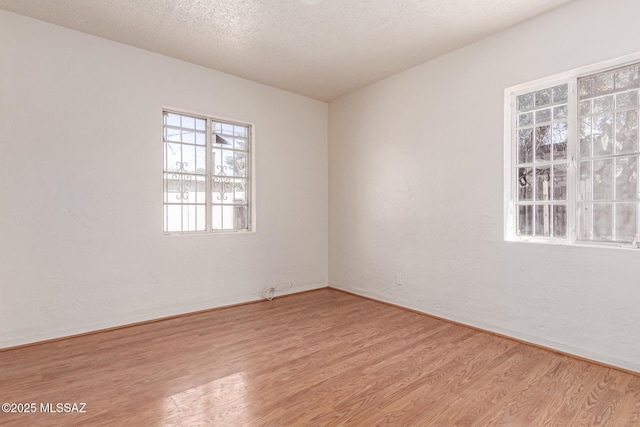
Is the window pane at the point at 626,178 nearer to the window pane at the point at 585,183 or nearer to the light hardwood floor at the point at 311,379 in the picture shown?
the window pane at the point at 585,183

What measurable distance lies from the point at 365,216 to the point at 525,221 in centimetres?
196

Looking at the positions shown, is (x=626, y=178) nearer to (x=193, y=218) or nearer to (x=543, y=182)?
(x=543, y=182)

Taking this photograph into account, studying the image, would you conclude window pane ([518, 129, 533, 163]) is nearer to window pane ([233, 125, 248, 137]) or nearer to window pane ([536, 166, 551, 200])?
window pane ([536, 166, 551, 200])

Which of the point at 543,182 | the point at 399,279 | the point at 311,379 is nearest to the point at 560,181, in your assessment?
the point at 543,182

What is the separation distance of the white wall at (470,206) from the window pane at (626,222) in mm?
156

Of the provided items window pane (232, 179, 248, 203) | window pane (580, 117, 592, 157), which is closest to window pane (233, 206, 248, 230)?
window pane (232, 179, 248, 203)

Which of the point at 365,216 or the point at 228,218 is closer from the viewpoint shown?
the point at 228,218

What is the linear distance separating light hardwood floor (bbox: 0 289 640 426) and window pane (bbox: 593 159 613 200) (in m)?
1.32

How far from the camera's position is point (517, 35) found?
9.84 ft

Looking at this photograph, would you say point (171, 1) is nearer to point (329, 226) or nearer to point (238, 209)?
point (238, 209)

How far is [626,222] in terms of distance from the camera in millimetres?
2502

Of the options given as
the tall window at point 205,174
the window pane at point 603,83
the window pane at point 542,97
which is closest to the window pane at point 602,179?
the window pane at point 603,83

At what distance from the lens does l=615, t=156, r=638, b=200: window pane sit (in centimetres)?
246

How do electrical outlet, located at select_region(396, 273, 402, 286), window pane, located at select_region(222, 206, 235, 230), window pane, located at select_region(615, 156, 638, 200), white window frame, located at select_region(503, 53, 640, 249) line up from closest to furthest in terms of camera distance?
window pane, located at select_region(615, 156, 638, 200) → white window frame, located at select_region(503, 53, 640, 249) → electrical outlet, located at select_region(396, 273, 402, 286) → window pane, located at select_region(222, 206, 235, 230)
